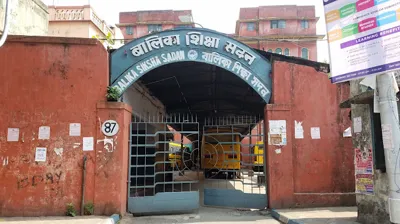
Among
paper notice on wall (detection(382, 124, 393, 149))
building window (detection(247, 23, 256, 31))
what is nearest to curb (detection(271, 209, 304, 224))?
paper notice on wall (detection(382, 124, 393, 149))

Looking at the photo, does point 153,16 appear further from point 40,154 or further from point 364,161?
point 364,161

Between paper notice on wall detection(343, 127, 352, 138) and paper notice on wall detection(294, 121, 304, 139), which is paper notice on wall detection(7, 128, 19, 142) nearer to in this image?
paper notice on wall detection(294, 121, 304, 139)

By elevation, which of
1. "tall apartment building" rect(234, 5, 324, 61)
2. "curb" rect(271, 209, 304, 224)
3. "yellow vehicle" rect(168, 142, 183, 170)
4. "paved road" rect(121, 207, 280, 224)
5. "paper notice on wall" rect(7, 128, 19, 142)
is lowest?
"paved road" rect(121, 207, 280, 224)

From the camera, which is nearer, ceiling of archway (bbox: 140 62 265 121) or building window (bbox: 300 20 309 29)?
ceiling of archway (bbox: 140 62 265 121)

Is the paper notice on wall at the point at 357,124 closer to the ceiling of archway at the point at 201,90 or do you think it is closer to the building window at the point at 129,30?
the ceiling of archway at the point at 201,90

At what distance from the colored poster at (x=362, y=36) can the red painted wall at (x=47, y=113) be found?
6.18 m

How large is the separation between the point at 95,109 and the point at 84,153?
118 centimetres

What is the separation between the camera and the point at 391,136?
4.95 m

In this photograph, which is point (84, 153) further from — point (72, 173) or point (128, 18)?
point (128, 18)

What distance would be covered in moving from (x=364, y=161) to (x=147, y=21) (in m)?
52.5

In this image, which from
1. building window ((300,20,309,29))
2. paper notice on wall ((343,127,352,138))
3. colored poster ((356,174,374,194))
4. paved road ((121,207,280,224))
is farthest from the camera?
building window ((300,20,309,29))

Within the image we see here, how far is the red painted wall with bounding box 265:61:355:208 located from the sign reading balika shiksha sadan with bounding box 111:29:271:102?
0.59 meters

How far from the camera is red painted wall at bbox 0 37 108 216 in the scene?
8.98m

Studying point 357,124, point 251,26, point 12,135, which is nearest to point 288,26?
point 251,26
